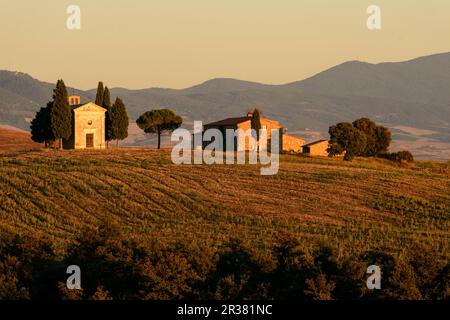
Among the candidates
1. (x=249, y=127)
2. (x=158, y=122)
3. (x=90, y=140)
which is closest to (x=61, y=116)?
(x=90, y=140)

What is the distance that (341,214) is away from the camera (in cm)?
6900

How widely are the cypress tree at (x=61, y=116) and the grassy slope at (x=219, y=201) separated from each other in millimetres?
4406

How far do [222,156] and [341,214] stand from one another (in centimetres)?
3076

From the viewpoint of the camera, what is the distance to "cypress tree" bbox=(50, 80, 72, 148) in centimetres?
9919

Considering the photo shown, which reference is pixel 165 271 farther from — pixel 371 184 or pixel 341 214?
pixel 371 184

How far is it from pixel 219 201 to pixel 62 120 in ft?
105

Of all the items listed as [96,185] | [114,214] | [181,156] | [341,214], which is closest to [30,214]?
[114,214]

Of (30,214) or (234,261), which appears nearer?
(234,261)

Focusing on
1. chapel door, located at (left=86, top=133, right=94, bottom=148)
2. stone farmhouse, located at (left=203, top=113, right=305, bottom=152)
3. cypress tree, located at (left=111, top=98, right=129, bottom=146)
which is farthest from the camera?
stone farmhouse, located at (left=203, top=113, right=305, bottom=152)

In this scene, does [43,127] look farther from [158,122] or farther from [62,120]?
[158,122]

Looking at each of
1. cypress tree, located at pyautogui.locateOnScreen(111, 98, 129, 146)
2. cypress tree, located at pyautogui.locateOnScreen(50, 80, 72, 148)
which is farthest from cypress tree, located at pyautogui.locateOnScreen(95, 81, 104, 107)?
cypress tree, located at pyautogui.locateOnScreen(50, 80, 72, 148)

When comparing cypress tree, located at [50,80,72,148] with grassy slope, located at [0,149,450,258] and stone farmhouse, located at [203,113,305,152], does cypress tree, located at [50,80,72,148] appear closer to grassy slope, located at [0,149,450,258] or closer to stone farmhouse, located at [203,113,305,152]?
grassy slope, located at [0,149,450,258]

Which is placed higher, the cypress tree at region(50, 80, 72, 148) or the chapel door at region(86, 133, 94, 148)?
the cypress tree at region(50, 80, 72, 148)
